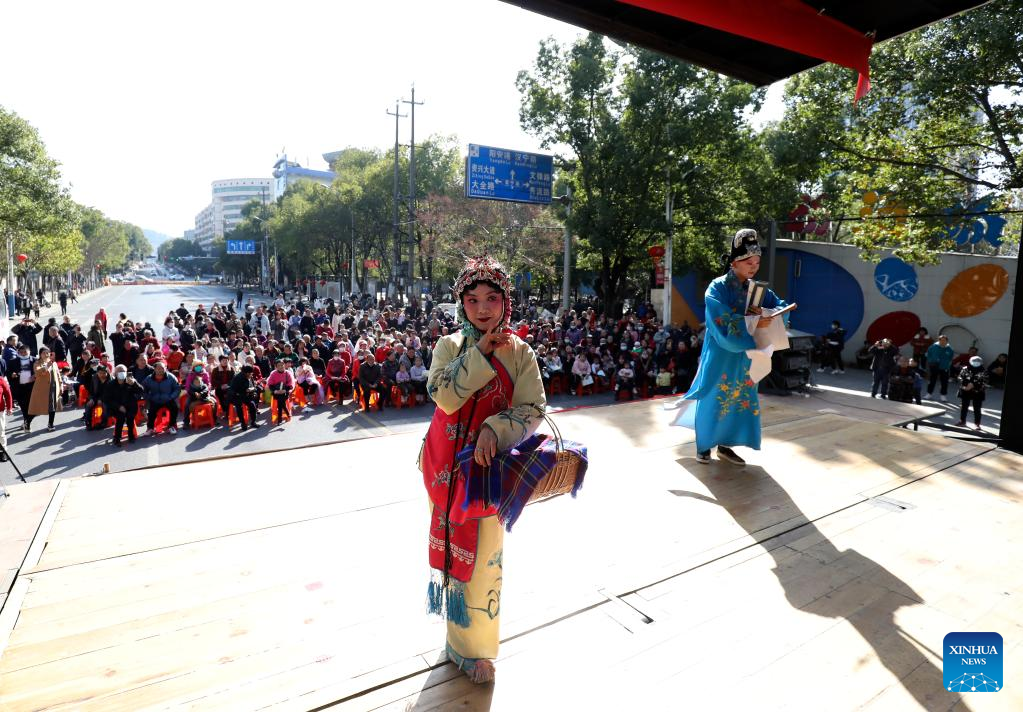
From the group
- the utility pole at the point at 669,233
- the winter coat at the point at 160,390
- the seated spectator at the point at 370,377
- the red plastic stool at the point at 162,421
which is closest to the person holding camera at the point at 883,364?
the utility pole at the point at 669,233

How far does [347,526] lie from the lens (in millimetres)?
3730

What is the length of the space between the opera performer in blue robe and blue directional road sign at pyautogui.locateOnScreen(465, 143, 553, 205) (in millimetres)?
13859

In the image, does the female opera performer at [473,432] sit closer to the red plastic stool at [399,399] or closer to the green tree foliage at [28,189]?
the red plastic stool at [399,399]

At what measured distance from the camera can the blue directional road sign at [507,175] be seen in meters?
17.6

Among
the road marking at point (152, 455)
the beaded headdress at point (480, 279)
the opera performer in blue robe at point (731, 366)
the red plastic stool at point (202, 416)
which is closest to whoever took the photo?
the beaded headdress at point (480, 279)

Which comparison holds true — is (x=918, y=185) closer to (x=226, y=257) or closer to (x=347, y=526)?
(x=347, y=526)

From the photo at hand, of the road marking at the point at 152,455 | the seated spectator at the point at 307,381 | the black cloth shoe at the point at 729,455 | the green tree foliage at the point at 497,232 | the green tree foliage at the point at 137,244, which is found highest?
the green tree foliage at the point at 137,244

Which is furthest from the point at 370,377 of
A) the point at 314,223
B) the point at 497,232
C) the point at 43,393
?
the point at 314,223

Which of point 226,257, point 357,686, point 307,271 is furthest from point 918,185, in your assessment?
point 226,257

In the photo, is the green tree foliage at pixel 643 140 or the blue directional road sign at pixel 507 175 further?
the blue directional road sign at pixel 507 175

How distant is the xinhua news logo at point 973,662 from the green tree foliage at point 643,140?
14.6 metres

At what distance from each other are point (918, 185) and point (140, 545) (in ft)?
44.1

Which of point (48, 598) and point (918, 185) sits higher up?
point (918, 185)

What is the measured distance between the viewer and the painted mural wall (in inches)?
560
